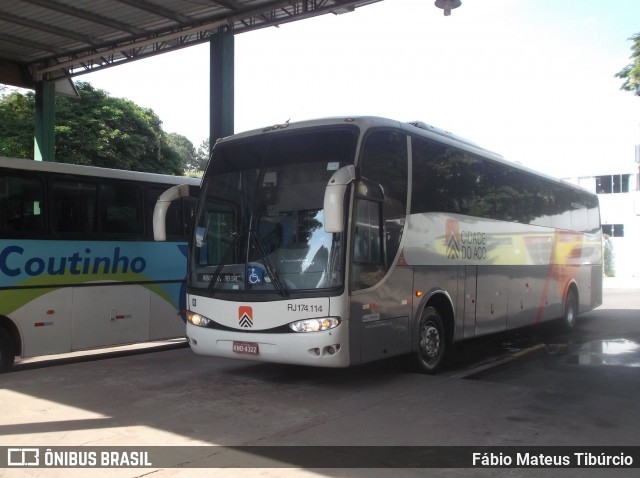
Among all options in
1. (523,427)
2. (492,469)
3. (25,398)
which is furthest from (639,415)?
(25,398)

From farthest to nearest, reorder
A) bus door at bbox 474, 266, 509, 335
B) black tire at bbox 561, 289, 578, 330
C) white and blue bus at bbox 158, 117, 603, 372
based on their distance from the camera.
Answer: black tire at bbox 561, 289, 578, 330 < bus door at bbox 474, 266, 509, 335 < white and blue bus at bbox 158, 117, 603, 372

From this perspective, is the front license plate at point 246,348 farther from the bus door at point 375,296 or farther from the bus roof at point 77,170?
the bus roof at point 77,170

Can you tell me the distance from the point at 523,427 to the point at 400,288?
2575mm

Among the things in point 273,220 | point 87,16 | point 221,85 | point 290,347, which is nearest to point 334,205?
point 273,220

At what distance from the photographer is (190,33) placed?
14.6 metres

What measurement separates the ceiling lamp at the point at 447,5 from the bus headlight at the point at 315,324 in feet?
19.1

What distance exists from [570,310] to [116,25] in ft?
42.5

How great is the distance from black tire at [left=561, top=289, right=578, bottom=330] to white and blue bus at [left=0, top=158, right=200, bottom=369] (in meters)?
8.93

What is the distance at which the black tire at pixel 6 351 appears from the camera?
28.6ft

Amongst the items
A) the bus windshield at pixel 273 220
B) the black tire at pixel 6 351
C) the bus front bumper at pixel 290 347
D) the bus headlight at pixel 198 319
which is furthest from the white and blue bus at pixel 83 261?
the bus front bumper at pixel 290 347

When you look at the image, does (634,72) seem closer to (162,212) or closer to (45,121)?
(162,212)

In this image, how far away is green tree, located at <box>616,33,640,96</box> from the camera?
14008 millimetres

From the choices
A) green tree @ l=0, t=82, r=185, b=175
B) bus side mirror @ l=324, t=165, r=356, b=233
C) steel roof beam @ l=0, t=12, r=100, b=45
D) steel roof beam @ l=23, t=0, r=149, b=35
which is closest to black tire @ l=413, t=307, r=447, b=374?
bus side mirror @ l=324, t=165, r=356, b=233

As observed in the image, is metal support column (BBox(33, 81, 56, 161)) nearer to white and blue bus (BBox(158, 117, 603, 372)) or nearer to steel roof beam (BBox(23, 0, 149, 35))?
steel roof beam (BBox(23, 0, 149, 35))
